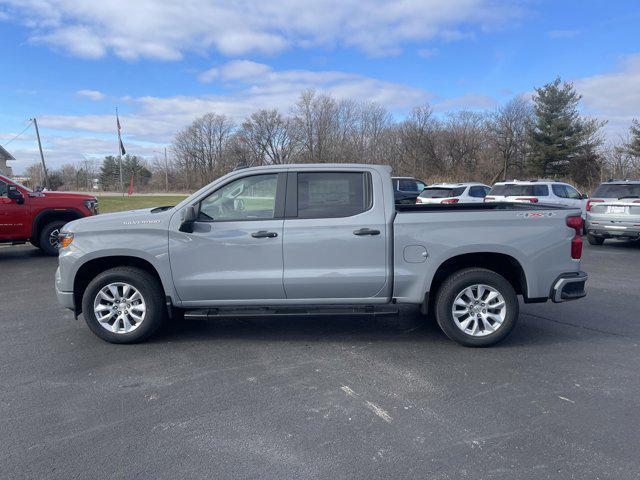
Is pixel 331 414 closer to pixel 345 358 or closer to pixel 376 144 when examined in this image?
pixel 345 358

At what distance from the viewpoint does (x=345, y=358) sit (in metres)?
4.87

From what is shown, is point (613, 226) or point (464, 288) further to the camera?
point (613, 226)

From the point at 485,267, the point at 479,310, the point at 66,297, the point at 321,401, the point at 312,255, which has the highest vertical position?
the point at 312,255

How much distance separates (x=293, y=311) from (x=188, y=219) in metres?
1.39

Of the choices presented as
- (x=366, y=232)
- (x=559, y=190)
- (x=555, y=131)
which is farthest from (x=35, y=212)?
(x=555, y=131)

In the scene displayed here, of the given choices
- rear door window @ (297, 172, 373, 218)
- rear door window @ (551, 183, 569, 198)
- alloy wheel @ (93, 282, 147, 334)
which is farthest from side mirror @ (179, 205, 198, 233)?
rear door window @ (551, 183, 569, 198)

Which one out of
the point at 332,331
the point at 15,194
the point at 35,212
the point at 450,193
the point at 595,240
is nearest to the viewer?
the point at 332,331

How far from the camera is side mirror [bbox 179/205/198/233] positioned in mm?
4898

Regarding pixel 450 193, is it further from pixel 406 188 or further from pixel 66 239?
pixel 66 239

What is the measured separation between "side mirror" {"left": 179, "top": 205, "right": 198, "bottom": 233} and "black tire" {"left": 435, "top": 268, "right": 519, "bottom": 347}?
8.62 ft

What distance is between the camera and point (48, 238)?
450 inches

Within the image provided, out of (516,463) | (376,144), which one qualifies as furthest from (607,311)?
(376,144)

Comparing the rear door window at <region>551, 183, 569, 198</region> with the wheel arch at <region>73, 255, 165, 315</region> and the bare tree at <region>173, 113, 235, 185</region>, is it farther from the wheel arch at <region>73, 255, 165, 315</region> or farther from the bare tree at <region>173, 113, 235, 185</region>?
the bare tree at <region>173, 113, 235, 185</region>

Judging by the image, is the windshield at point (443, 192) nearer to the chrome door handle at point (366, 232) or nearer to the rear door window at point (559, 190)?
the rear door window at point (559, 190)
